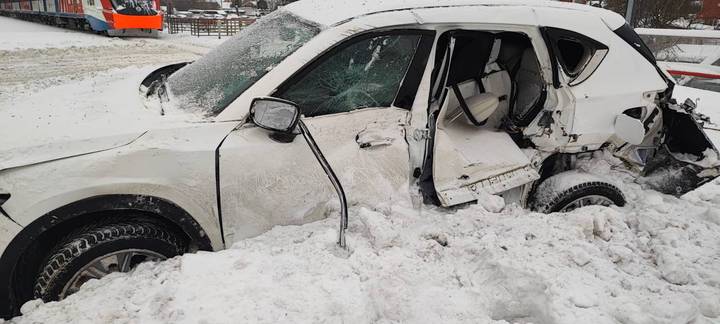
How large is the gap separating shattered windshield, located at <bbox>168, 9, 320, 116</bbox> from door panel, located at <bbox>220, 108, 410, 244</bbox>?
320 mm

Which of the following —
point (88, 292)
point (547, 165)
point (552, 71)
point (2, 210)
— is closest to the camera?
point (2, 210)

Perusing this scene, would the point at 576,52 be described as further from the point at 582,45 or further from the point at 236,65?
the point at 236,65

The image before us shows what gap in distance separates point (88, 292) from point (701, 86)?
453 inches

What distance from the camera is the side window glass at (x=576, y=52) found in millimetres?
3236

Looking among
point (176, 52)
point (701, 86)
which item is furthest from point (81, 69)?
point (701, 86)

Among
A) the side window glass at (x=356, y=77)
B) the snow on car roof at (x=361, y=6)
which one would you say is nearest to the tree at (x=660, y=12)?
the snow on car roof at (x=361, y=6)

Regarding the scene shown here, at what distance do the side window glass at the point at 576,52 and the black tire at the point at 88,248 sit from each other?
279 cm

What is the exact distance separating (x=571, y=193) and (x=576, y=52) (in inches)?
41.0

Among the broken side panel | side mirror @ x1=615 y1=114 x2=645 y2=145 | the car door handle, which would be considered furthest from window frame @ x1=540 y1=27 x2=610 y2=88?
the car door handle

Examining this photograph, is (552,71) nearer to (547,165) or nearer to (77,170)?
(547,165)

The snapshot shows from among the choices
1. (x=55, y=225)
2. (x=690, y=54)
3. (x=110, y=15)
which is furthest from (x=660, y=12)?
(x=110, y=15)

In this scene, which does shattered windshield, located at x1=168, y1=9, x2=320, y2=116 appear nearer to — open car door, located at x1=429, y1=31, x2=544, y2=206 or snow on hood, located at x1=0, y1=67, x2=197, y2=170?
snow on hood, located at x1=0, y1=67, x2=197, y2=170

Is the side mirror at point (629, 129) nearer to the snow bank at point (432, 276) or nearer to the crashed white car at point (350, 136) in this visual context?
the crashed white car at point (350, 136)

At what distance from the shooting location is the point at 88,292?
87.7 inches
